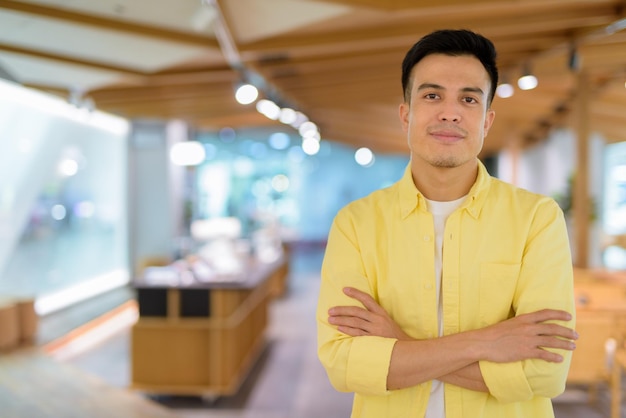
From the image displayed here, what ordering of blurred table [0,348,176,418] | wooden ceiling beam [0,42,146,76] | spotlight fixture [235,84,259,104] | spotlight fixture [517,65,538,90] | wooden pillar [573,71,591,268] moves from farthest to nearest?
spotlight fixture [235,84,259,104]
wooden pillar [573,71,591,268]
spotlight fixture [517,65,538,90]
blurred table [0,348,176,418]
wooden ceiling beam [0,42,146,76]

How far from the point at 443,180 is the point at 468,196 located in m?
0.09

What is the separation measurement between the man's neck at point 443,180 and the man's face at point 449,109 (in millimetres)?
68

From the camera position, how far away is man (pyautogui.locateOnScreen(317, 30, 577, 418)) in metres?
1.55

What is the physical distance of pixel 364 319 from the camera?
5.42 feet

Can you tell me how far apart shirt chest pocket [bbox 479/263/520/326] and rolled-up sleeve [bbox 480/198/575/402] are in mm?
38

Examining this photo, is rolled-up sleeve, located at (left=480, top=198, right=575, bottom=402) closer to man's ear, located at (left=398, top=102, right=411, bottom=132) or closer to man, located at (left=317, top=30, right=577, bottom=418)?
man, located at (left=317, top=30, right=577, bottom=418)

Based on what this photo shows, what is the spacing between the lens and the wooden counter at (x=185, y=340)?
18.7ft

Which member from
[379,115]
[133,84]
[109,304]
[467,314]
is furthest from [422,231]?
[379,115]

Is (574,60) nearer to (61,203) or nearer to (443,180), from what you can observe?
(443,180)

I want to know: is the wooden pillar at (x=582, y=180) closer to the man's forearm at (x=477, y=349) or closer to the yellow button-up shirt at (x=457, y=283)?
the yellow button-up shirt at (x=457, y=283)

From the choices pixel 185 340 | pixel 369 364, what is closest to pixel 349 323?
pixel 369 364

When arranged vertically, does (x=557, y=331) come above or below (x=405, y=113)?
below

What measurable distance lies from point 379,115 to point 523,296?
11.5 meters

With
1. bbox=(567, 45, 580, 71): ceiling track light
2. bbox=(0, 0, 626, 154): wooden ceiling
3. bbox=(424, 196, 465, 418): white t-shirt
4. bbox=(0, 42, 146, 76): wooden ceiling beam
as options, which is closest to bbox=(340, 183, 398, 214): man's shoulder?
bbox=(424, 196, 465, 418): white t-shirt
